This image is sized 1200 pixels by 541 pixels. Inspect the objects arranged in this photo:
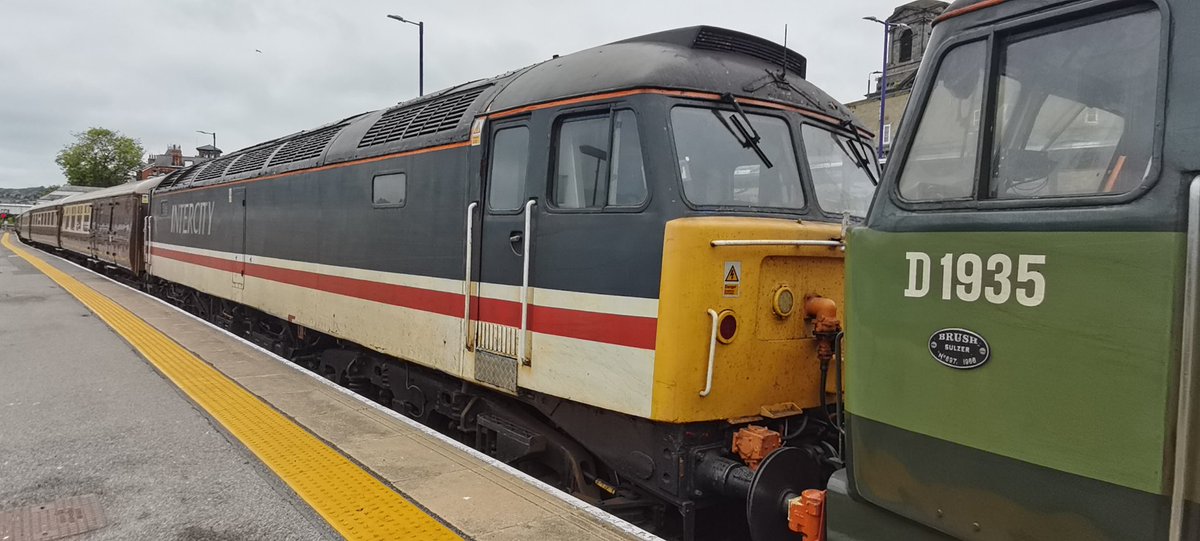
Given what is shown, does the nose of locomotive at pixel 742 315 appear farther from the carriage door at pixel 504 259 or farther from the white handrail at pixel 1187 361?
the white handrail at pixel 1187 361

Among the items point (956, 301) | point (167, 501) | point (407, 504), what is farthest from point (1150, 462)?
point (167, 501)

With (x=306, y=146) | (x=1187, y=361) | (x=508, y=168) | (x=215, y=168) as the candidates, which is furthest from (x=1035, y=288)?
(x=215, y=168)

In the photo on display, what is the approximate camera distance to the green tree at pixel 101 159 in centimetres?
7938

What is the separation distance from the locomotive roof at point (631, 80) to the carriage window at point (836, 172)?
0.64ft

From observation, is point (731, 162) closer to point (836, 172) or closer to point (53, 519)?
point (836, 172)

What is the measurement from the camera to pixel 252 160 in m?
10.7

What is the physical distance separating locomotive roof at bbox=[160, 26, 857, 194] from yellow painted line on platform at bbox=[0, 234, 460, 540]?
7.87ft

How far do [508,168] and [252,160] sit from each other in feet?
23.4

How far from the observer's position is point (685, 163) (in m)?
4.21

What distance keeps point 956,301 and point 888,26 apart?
18.6 meters

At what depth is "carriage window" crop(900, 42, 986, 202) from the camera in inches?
99.3

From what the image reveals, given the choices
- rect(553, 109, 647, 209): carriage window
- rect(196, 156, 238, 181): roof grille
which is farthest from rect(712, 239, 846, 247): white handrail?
rect(196, 156, 238, 181): roof grille

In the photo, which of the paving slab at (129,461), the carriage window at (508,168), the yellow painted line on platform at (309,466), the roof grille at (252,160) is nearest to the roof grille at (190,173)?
the roof grille at (252,160)

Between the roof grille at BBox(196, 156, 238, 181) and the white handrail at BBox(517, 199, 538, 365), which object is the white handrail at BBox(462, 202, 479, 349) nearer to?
the white handrail at BBox(517, 199, 538, 365)
